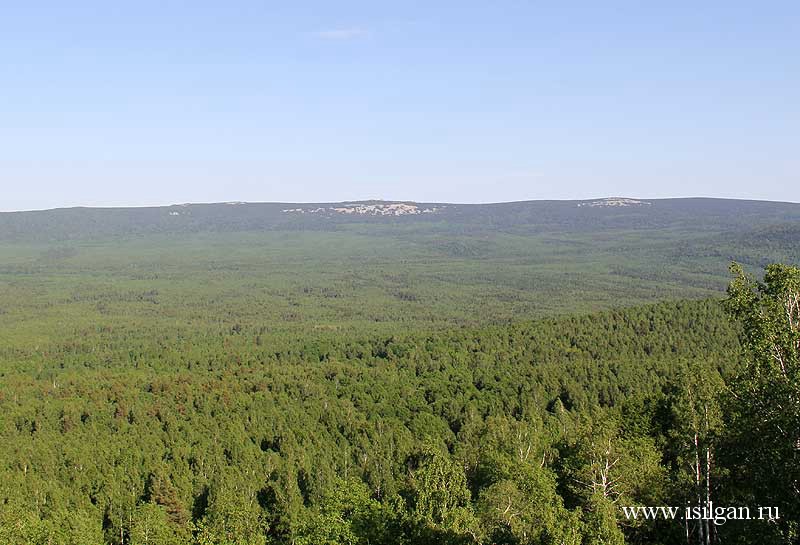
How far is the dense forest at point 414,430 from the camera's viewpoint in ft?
56.4

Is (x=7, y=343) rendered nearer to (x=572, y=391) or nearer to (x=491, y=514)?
(x=572, y=391)

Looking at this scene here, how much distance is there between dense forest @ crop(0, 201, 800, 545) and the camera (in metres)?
17.2

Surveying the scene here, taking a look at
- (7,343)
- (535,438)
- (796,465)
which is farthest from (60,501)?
(7,343)

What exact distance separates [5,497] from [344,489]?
27.2 meters

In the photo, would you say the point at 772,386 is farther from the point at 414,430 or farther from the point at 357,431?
the point at 414,430

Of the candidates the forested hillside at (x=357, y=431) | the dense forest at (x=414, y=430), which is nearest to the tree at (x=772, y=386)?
the dense forest at (x=414, y=430)

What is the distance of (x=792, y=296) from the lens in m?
16.6

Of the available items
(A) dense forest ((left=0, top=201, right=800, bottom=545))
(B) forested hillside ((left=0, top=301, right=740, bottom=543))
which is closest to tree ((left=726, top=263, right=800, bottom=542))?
(A) dense forest ((left=0, top=201, right=800, bottom=545))

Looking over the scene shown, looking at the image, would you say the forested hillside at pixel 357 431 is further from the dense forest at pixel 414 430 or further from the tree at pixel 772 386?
the tree at pixel 772 386

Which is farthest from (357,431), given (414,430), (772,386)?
(772,386)

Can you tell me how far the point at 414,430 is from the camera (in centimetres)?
6769

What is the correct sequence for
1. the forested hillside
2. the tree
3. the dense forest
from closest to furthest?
the tree
the dense forest
the forested hillside

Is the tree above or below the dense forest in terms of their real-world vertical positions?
above

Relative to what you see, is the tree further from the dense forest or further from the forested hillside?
the forested hillside
